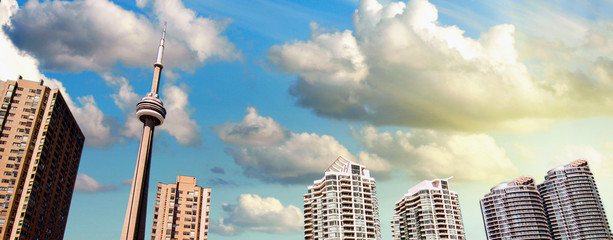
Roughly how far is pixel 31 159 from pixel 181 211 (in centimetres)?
4405

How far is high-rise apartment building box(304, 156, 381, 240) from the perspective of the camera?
13850cm


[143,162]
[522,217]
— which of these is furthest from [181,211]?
[522,217]

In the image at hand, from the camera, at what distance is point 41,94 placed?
121 metres

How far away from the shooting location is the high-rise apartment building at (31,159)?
109375mm

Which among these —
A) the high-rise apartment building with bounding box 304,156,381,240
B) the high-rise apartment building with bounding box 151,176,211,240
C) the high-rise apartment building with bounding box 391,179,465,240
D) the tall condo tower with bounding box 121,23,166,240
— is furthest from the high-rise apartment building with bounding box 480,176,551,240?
the tall condo tower with bounding box 121,23,166,240

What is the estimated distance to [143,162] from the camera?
11662cm

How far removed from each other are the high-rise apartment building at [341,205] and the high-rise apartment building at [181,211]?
1378 inches

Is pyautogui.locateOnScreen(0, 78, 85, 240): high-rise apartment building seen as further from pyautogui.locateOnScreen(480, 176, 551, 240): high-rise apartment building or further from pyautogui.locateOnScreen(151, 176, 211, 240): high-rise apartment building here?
pyautogui.locateOnScreen(480, 176, 551, 240): high-rise apartment building

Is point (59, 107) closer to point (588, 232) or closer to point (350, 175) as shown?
point (350, 175)

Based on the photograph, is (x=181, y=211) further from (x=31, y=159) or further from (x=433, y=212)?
(x=433, y=212)

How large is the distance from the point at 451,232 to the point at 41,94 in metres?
131

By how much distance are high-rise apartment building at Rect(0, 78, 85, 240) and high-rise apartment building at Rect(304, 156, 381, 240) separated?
78.1 m

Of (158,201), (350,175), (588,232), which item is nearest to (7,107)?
(158,201)

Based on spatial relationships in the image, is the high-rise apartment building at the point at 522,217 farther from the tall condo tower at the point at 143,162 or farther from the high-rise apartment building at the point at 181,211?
the tall condo tower at the point at 143,162
